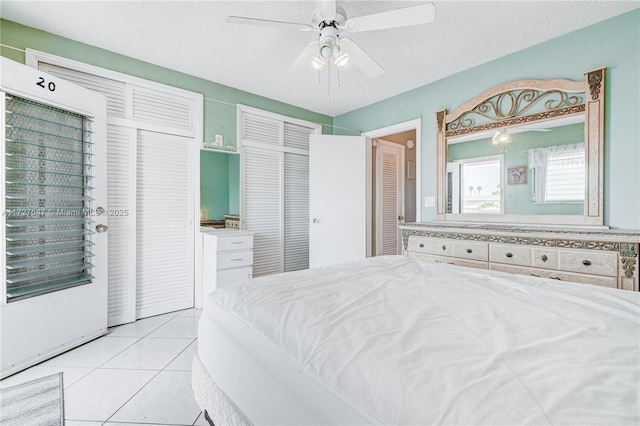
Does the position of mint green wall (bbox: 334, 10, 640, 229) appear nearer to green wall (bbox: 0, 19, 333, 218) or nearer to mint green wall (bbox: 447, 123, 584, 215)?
mint green wall (bbox: 447, 123, 584, 215)

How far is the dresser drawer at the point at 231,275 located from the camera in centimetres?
300

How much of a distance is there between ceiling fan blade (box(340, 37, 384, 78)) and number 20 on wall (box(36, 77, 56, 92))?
6.85 ft

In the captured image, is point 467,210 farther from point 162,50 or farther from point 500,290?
point 162,50

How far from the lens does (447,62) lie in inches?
110

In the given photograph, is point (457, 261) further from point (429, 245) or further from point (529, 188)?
point (529, 188)

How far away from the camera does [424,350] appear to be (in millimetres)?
733

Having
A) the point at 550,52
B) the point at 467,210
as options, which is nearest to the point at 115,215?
the point at 467,210

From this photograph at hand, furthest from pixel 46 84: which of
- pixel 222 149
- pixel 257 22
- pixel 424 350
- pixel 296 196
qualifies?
pixel 424 350

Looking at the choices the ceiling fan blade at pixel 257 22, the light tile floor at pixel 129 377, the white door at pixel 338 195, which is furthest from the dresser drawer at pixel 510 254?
the light tile floor at pixel 129 377

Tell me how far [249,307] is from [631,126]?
2.86 m

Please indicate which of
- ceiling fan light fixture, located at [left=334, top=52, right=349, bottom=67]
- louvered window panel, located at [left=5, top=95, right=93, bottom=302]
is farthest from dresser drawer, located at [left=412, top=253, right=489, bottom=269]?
louvered window panel, located at [left=5, top=95, right=93, bottom=302]

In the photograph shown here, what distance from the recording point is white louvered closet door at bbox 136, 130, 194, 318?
2.88 meters

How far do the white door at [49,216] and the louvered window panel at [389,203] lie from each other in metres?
3.41

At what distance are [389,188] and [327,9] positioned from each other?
3.16 metres
